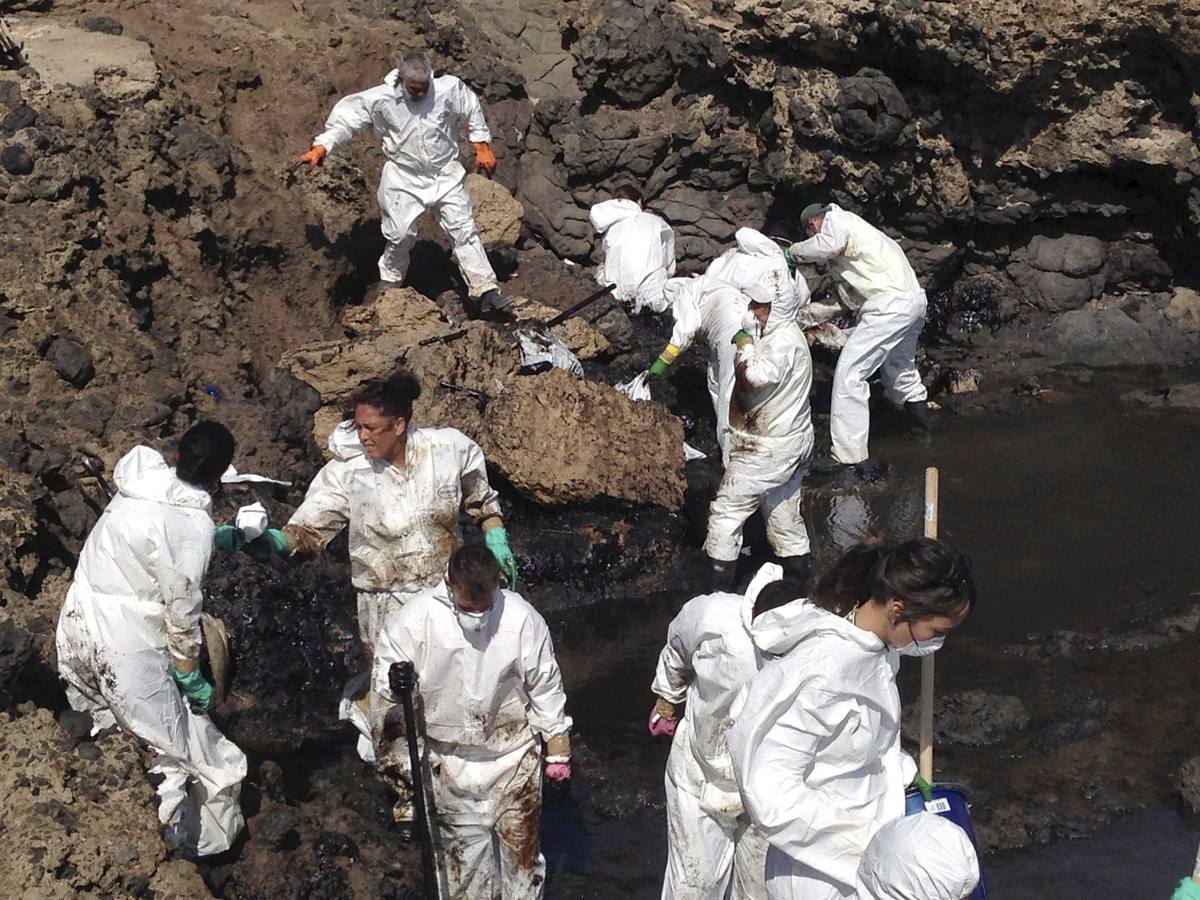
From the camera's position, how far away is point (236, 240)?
8672 mm

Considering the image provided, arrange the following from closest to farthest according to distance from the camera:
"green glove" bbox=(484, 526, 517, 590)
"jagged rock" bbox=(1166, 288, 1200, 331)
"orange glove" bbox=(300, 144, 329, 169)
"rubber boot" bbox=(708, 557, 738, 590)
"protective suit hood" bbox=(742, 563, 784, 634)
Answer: "protective suit hood" bbox=(742, 563, 784, 634), "green glove" bbox=(484, 526, 517, 590), "rubber boot" bbox=(708, 557, 738, 590), "orange glove" bbox=(300, 144, 329, 169), "jagged rock" bbox=(1166, 288, 1200, 331)

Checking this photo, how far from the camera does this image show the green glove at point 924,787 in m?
3.90

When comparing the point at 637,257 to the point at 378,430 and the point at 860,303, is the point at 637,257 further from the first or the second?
the point at 378,430

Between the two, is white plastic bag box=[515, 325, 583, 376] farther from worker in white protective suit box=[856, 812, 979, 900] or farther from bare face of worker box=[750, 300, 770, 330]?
worker in white protective suit box=[856, 812, 979, 900]

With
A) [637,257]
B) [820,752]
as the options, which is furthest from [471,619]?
[637,257]

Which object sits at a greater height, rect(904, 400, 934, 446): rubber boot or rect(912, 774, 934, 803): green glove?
rect(912, 774, 934, 803): green glove

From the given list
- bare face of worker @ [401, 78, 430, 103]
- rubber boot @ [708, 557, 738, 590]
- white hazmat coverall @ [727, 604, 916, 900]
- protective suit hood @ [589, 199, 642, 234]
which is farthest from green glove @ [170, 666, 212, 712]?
protective suit hood @ [589, 199, 642, 234]

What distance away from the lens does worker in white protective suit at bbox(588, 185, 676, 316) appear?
9039 millimetres

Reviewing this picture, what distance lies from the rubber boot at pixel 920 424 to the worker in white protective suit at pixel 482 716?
16.6 ft

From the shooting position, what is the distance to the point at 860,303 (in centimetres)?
888

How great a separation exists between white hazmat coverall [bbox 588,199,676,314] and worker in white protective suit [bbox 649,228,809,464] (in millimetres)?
880

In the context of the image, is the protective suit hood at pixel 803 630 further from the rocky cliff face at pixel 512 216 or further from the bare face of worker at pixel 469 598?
the rocky cliff face at pixel 512 216

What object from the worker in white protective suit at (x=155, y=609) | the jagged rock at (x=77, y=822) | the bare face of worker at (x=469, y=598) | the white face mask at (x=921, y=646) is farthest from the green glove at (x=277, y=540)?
the white face mask at (x=921, y=646)

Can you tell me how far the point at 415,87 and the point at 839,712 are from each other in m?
5.64
